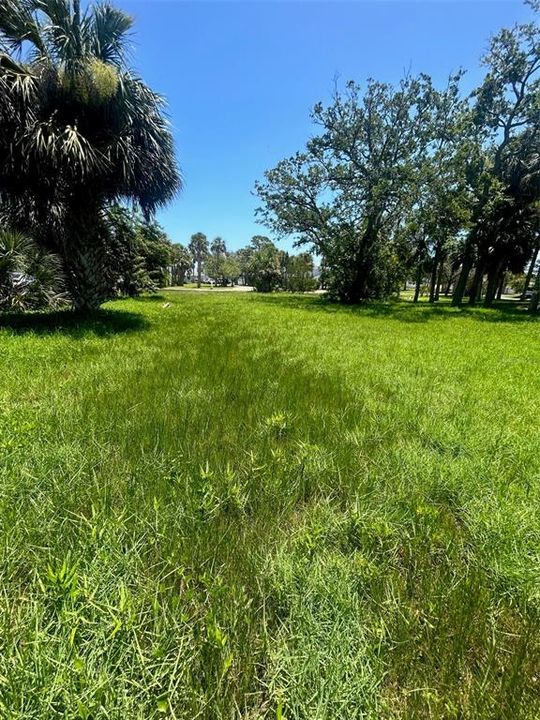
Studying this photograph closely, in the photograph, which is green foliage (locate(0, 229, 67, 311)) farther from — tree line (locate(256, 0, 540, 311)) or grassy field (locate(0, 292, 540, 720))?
tree line (locate(256, 0, 540, 311))

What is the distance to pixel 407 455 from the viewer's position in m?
2.59

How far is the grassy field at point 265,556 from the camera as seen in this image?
108 centimetres

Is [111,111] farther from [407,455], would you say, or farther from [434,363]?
[407,455]

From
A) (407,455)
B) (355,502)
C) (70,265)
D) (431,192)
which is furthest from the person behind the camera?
(431,192)

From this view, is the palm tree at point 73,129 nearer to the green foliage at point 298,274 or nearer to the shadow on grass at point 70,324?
the shadow on grass at point 70,324

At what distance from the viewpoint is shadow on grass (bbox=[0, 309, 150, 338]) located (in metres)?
7.15

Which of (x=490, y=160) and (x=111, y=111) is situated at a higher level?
(x=490, y=160)

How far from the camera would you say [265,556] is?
1.62 metres

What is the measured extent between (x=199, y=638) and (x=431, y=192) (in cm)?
1948

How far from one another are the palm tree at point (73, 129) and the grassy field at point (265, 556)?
20.7 feet

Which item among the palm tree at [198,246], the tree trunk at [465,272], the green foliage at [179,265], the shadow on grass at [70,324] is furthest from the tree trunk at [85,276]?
the palm tree at [198,246]

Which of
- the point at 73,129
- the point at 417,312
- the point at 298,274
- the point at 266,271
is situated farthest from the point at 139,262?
the point at 298,274

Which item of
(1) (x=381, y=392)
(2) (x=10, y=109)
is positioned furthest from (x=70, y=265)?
(1) (x=381, y=392)

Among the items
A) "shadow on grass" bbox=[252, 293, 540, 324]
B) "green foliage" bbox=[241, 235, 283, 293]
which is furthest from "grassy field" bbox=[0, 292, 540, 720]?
"green foliage" bbox=[241, 235, 283, 293]
